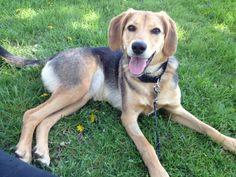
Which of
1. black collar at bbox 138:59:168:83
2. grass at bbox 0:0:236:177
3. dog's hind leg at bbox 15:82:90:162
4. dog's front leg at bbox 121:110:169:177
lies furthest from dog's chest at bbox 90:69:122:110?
black collar at bbox 138:59:168:83

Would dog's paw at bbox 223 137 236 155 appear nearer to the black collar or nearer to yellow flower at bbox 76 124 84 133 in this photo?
the black collar

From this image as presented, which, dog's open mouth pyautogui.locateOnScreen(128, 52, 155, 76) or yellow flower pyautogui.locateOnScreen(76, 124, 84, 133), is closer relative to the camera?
dog's open mouth pyautogui.locateOnScreen(128, 52, 155, 76)

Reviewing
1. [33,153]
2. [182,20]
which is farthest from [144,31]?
[182,20]

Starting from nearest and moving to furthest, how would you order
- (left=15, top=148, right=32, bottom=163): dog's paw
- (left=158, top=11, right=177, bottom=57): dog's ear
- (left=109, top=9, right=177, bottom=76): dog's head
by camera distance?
(left=15, top=148, right=32, bottom=163): dog's paw, (left=109, top=9, right=177, bottom=76): dog's head, (left=158, top=11, right=177, bottom=57): dog's ear

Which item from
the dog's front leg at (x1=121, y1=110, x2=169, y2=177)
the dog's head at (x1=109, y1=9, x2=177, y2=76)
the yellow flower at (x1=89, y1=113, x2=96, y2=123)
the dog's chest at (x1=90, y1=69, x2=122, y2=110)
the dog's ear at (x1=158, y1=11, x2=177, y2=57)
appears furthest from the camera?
the dog's chest at (x1=90, y1=69, x2=122, y2=110)

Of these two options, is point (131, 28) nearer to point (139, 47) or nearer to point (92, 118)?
point (139, 47)

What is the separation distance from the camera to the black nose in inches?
143

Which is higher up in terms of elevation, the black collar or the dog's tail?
the black collar

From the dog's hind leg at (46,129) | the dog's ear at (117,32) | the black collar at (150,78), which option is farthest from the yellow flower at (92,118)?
the dog's ear at (117,32)

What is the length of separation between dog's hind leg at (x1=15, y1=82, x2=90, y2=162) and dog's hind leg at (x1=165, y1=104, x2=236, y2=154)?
109 centimetres

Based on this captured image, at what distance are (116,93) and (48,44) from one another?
180cm

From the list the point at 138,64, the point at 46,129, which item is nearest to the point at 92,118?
the point at 46,129

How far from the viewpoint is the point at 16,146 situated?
12.1 feet

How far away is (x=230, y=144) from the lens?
3.85 m
